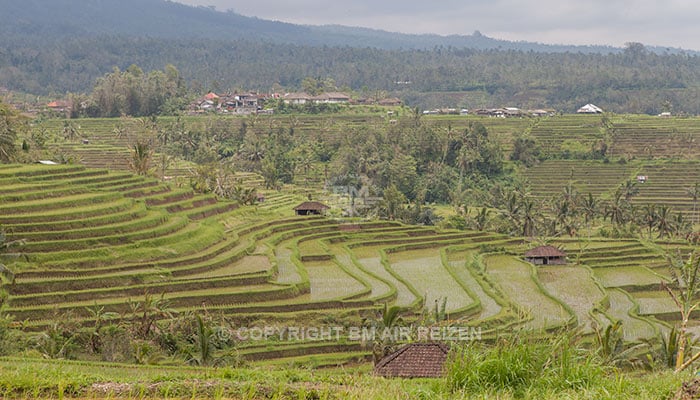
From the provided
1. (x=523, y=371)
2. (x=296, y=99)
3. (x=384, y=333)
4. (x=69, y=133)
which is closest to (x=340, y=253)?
(x=384, y=333)

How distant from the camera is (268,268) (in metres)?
27.8

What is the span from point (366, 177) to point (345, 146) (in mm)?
6736

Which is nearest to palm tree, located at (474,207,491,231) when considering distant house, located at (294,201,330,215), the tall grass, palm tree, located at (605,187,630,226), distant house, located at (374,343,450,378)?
palm tree, located at (605,187,630,226)

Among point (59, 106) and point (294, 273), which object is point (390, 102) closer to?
point (59, 106)

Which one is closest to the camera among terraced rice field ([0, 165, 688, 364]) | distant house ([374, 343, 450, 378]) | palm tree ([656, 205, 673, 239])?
distant house ([374, 343, 450, 378])

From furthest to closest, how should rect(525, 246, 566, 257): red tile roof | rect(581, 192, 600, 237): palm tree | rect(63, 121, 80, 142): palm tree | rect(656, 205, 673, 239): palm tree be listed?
rect(63, 121, 80, 142): palm tree → rect(581, 192, 600, 237): palm tree → rect(656, 205, 673, 239): palm tree → rect(525, 246, 566, 257): red tile roof

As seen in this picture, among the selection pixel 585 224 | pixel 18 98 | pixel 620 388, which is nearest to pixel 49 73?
pixel 18 98

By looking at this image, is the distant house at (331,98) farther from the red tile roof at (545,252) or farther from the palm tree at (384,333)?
the palm tree at (384,333)

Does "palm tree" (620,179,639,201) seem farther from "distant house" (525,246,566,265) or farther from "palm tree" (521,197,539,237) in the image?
"distant house" (525,246,566,265)

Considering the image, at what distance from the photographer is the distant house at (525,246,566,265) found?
119 feet

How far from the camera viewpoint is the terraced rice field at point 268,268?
23406mm

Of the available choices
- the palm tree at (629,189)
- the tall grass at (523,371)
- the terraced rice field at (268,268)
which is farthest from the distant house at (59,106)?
the tall grass at (523,371)

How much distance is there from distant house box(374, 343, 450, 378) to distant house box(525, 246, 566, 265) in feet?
65.0

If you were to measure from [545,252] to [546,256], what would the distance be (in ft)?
0.75
